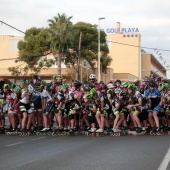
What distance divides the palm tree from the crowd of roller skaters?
35174 millimetres

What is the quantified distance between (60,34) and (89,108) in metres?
36.4

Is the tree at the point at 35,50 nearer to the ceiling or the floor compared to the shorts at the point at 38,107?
nearer to the ceiling

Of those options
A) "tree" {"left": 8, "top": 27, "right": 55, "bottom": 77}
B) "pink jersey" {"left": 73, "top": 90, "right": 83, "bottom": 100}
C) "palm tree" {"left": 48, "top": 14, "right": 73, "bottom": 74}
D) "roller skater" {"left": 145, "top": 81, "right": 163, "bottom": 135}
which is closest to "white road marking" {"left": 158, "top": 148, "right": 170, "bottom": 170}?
"roller skater" {"left": 145, "top": 81, "right": 163, "bottom": 135}

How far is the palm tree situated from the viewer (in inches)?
2012

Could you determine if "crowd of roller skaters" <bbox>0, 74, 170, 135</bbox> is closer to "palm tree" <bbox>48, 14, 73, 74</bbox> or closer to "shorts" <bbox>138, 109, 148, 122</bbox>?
"shorts" <bbox>138, 109, 148, 122</bbox>

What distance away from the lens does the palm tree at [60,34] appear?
51094mm

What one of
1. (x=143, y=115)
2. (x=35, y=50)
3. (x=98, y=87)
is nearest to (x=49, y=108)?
(x=98, y=87)

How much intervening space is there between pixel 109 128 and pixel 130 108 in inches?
42.9

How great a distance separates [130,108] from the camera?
15.4 meters

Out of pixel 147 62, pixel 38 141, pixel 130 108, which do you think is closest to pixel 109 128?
pixel 130 108

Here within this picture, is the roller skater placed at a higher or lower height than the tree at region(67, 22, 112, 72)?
lower

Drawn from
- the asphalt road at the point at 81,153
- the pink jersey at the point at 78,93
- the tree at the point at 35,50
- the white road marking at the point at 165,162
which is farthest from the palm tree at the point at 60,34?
the white road marking at the point at 165,162

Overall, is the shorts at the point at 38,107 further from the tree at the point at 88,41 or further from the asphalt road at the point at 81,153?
the tree at the point at 88,41

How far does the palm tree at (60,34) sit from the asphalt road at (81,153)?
123ft
